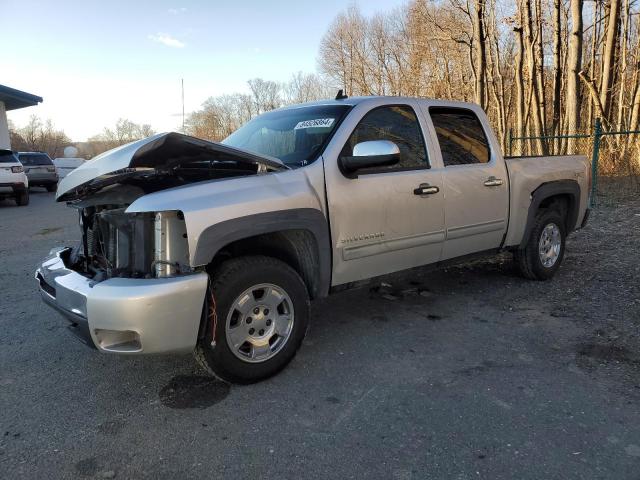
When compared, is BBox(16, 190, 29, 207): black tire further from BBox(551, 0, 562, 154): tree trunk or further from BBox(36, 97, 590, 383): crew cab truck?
BBox(551, 0, 562, 154): tree trunk

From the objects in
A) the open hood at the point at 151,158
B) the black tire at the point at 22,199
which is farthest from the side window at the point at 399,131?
the black tire at the point at 22,199

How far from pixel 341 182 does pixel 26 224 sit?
982 cm

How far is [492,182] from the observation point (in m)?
4.60

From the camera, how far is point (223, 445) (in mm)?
2574

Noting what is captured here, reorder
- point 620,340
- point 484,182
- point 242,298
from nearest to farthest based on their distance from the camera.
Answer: point 242,298
point 620,340
point 484,182

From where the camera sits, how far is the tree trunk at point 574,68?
1359 centimetres

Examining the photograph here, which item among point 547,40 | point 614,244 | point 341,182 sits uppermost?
point 547,40

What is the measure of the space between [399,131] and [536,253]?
2.28m

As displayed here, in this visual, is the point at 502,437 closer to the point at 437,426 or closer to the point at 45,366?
the point at 437,426

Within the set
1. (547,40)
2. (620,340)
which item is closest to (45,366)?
(620,340)

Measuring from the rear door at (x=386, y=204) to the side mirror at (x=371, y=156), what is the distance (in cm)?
10

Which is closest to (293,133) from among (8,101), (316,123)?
(316,123)

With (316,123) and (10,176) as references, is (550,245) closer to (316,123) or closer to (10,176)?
(316,123)

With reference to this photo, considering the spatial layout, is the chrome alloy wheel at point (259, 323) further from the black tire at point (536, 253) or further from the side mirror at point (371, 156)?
the black tire at point (536, 253)
